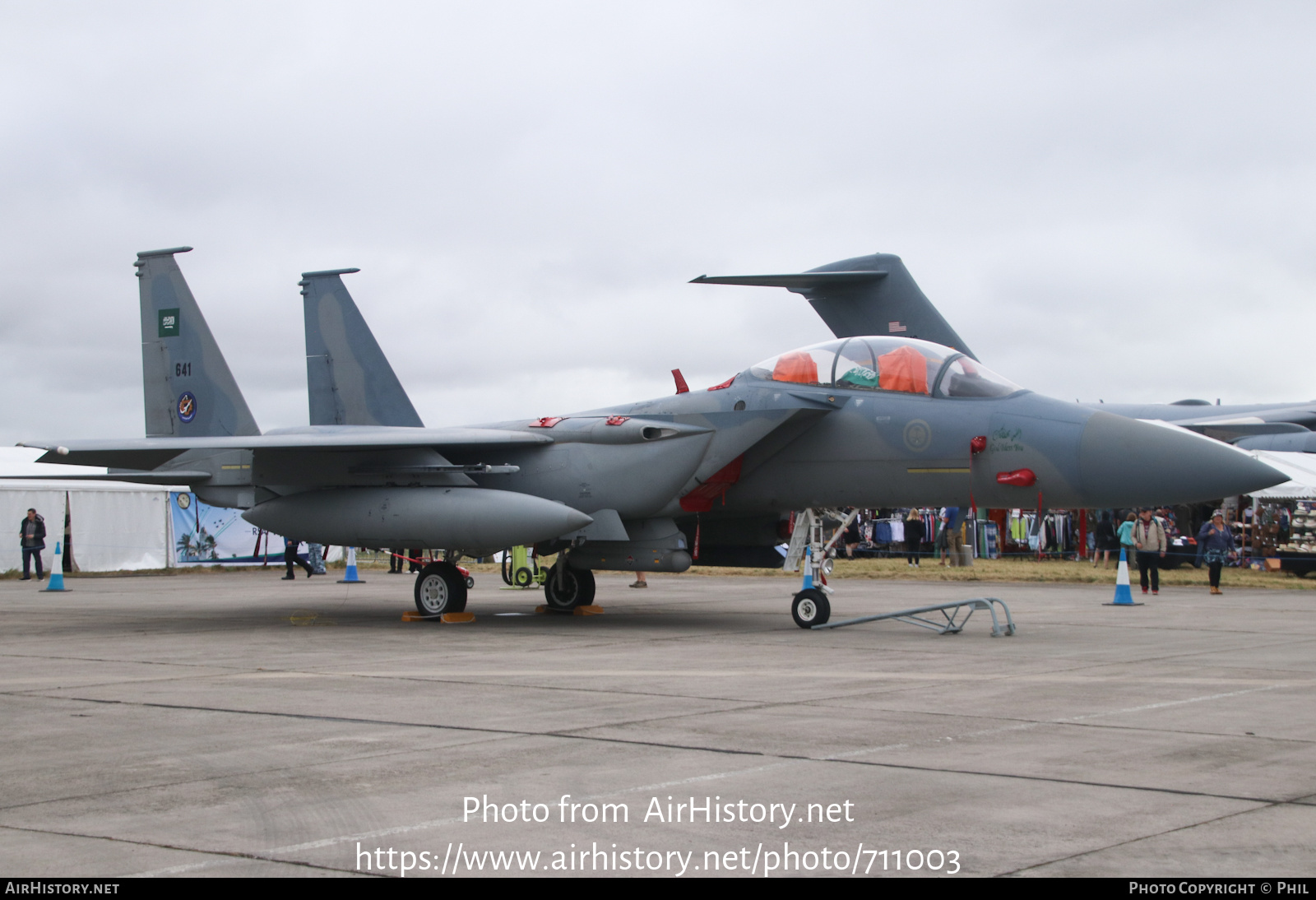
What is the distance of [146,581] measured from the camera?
2406 cm

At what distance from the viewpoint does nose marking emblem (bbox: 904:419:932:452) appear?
36.4 feet

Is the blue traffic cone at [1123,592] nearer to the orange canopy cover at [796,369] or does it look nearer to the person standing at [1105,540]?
the orange canopy cover at [796,369]

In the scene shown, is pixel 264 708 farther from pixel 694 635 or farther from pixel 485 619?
pixel 485 619

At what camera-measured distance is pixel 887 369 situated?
11.5 m

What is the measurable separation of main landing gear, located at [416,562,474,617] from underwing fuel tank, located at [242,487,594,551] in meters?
0.89

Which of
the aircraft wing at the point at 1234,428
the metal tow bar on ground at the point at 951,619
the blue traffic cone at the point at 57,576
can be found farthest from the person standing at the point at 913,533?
the blue traffic cone at the point at 57,576

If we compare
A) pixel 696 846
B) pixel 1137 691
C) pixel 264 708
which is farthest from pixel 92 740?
pixel 1137 691

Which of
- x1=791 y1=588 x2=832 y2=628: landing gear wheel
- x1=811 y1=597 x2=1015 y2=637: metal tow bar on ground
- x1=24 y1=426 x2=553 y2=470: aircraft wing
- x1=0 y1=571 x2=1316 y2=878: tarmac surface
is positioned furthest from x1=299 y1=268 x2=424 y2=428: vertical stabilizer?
x1=811 y1=597 x2=1015 y2=637: metal tow bar on ground

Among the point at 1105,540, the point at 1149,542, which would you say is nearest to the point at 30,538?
the point at 1149,542

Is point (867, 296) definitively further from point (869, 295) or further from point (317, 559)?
point (317, 559)

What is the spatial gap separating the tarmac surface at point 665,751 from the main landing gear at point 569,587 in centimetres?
266

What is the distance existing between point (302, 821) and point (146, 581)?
21.8m

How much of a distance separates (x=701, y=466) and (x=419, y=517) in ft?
9.78

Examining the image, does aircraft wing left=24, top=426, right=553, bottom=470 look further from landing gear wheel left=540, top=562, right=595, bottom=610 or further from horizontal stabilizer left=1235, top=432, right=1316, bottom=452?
horizontal stabilizer left=1235, top=432, right=1316, bottom=452
